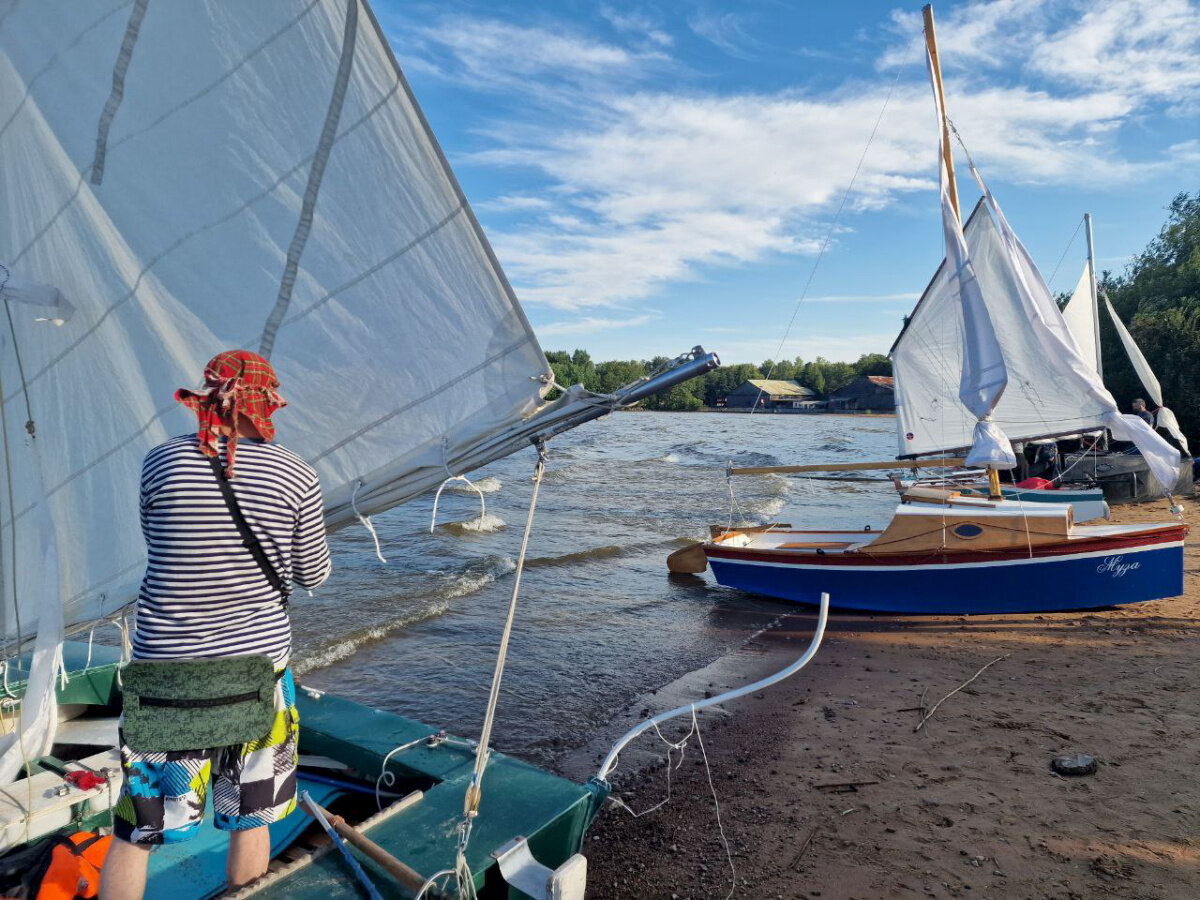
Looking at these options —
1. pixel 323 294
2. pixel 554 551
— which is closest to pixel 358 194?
pixel 323 294

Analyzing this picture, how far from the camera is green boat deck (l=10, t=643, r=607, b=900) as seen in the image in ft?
8.50

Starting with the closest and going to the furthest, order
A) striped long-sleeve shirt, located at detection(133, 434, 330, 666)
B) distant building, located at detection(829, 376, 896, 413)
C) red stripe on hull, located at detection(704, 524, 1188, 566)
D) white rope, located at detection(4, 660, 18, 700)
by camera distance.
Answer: striped long-sleeve shirt, located at detection(133, 434, 330, 666), white rope, located at detection(4, 660, 18, 700), red stripe on hull, located at detection(704, 524, 1188, 566), distant building, located at detection(829, 376, 896, 413)

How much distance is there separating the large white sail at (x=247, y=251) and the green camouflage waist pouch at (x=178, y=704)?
106 centimetres

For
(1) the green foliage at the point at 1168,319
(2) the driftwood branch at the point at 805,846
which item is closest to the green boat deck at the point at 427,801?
(2) the driftwood branch at the point at 805,846

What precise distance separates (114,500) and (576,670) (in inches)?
257

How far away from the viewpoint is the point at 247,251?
→ 296cm

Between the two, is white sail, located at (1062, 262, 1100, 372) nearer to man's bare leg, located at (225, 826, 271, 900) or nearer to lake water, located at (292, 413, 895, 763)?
lake water, located at (292, 413, 895, 763)

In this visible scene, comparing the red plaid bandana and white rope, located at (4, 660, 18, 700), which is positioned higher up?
the red plaid bandana

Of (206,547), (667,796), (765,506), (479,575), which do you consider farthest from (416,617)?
(765,506)

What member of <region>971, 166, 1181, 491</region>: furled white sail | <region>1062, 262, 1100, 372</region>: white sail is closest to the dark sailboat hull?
<region>1062, 262, 1100, 372</region>: white sail

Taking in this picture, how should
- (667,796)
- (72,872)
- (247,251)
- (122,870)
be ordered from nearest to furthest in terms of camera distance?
(122,870), (72,872), (247,251), (667,796)

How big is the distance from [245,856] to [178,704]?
0.67 meters

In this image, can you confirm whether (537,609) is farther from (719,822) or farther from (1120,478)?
(1120,478)

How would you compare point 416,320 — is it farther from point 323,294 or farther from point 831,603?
point 831,603
